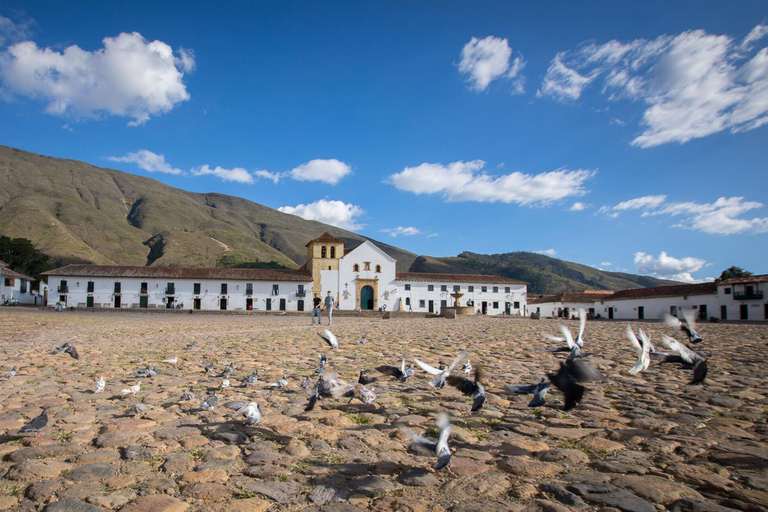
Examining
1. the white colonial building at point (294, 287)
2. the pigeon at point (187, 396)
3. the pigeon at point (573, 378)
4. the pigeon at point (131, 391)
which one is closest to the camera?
the pigeon at point (573, 378)

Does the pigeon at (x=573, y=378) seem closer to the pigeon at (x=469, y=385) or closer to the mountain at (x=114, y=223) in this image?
the pigeon at (x=469, y=385)

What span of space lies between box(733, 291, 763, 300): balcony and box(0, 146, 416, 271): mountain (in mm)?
96011

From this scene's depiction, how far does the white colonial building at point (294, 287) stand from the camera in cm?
4994

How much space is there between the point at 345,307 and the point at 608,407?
51836 millimetres

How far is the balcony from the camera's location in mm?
44031

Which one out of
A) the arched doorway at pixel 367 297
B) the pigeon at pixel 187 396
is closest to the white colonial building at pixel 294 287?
the arched doorway at pixel 367 297

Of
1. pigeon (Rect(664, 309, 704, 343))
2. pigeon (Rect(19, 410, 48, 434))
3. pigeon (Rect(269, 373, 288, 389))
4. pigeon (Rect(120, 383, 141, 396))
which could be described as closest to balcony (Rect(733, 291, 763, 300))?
pigeon (Rect(664, 309, 704, 343))

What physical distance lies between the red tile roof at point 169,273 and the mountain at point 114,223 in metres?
46.8

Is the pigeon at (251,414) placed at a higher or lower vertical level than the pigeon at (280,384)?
higher

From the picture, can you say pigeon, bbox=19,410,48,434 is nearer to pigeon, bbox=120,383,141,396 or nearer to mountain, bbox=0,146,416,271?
pigeon, bbox=120,383,141,396

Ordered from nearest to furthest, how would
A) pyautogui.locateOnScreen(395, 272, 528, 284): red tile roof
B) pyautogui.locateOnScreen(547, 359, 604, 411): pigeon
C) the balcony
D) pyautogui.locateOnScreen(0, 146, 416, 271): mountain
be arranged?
1. pyautogui.locateOnScreen(547, 359, 604, 411): pigeon
2. the balcony
3. pyautogui.locateOnScreen(395, 272, 528, 284): red tile roof
4. pyautogui.locateOnScreen(0, 146, 416, 271): mountain

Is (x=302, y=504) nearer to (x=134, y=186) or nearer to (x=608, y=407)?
(x=608, y=407)

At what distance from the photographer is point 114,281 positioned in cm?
5025

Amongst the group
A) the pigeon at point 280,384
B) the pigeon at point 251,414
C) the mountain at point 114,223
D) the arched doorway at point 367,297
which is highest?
the mountain at point 114,223
